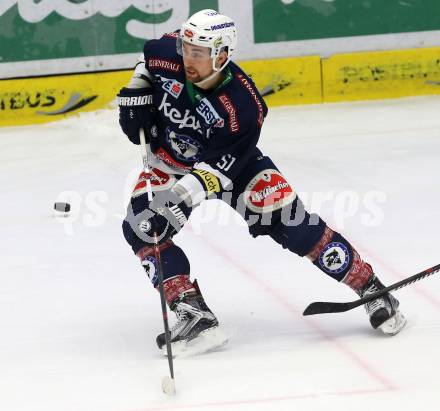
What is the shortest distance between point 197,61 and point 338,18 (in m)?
5.53

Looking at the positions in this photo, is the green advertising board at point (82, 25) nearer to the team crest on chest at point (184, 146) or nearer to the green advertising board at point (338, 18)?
the green advertising board at point (338, 18)

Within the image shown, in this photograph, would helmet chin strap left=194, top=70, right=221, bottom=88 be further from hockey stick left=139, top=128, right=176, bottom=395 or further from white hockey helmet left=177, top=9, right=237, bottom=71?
hockey stick left=139, top=128, right=176, bottom=395

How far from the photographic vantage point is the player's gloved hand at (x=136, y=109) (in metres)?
4.14

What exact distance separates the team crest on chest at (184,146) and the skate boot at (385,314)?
83 cm

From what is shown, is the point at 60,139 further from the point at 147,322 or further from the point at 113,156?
the point at 147,322

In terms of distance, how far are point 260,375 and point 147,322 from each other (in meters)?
0.82

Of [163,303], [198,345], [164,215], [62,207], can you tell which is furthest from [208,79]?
[62,207]

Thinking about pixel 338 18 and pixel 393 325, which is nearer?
pixel 393 325

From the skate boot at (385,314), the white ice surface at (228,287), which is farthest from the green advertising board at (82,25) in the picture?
the skate boot at (385,314)

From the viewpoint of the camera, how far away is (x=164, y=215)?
3.85 m

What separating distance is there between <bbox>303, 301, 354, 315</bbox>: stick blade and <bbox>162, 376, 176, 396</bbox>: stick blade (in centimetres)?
84

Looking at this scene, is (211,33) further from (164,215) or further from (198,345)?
(198,345)

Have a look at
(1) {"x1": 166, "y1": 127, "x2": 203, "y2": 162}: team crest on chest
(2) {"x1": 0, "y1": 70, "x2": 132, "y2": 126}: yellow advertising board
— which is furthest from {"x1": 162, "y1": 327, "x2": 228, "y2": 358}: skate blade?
(2) {"x1": 0, "y1": 70, "x2": 132, "y2": 126}: yellow advertising board

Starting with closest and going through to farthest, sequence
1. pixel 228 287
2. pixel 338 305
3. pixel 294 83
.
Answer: pixel 338 305, pixel 228 287, pixel 294 83
